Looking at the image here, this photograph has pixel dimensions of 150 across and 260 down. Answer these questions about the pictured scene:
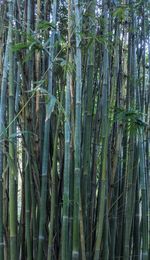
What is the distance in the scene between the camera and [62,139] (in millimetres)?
2549

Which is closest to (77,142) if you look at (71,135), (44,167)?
(71,135)

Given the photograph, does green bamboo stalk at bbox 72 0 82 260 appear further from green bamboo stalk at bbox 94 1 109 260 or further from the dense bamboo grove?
green bamboo stalk at bbox 94 1 109 260

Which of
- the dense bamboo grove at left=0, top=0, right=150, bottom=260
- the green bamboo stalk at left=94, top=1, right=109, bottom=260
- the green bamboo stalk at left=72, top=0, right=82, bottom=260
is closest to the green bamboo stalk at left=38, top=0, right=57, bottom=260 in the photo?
the dense bamboo grove at left=0, top=0, right=150, bottom=260

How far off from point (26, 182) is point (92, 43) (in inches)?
32.6

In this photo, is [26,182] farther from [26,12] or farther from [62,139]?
[26,12]

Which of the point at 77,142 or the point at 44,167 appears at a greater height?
the point at 77,142

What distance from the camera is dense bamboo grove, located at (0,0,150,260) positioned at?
2109mm

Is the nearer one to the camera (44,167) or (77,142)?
(77,142)

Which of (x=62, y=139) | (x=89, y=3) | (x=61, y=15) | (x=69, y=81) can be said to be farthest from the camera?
(x=61, y=15)

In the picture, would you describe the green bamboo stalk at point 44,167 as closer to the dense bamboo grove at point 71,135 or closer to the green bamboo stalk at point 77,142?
the dense bamboo grove at point 71,135

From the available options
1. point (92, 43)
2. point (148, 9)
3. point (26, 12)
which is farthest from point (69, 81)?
point (148, 9)

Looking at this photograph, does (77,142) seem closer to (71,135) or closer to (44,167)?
(71,135)

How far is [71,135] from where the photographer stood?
2.24 m

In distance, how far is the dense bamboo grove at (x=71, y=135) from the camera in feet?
6.92
